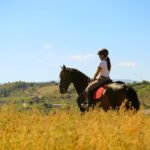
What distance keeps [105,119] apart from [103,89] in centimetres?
665

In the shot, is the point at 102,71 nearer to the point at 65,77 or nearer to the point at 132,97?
the point at 132,97

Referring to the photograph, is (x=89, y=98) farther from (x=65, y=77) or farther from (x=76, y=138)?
(x=76, y=138)

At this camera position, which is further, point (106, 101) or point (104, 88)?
point (104, 88)

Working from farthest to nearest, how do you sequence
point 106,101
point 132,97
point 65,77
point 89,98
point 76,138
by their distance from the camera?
1. point 65,77
2. point 89,98
3. point 106,101
4. point 132,97
5. point 76,138

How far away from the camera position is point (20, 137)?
6.65 meters

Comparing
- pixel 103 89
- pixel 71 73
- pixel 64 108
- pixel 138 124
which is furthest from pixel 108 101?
pixel 138 124

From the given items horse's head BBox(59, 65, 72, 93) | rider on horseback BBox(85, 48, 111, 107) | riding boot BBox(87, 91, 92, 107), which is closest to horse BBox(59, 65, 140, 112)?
riding boot BBox(87, 91, 92, 107)

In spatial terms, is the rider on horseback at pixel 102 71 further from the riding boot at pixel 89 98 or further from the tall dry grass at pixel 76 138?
the tall dry grass at pixel 76 138

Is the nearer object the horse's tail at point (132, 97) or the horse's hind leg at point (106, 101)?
the horse's tail at point (132, 97)

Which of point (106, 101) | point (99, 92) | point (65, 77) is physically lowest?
point (106, 101)

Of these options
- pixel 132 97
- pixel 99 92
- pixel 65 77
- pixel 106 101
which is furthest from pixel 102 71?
pixel 65 77

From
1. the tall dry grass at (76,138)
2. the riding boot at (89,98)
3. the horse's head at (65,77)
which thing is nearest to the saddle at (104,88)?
the riding boot at (89,98)

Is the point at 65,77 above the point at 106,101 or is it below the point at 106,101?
above

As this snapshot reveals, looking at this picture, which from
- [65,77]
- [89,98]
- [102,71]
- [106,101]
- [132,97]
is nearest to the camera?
[132,97]
